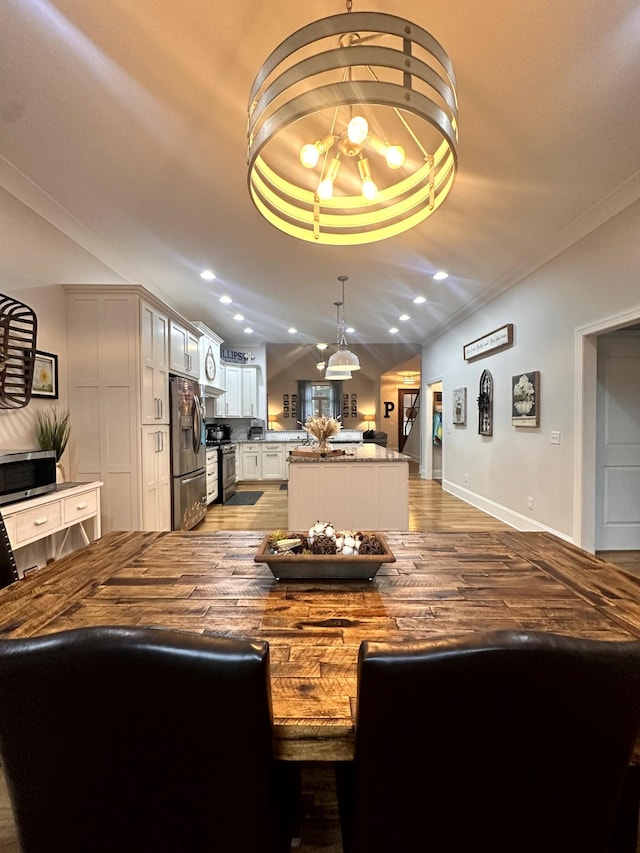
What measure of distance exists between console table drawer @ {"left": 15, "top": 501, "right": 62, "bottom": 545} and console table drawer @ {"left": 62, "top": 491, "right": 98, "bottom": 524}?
0.06m

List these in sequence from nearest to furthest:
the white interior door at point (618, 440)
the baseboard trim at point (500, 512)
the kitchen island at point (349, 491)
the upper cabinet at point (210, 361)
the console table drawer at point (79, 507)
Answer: the console table drawer at point (79, 507) < the white interior door at point (618, 440) < the kitchen island at point (349, 491) < the baseboard trim at point (500, 512) < the upper cabinet at point (210, 361)

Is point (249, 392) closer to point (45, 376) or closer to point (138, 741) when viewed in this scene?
point (45, 376)

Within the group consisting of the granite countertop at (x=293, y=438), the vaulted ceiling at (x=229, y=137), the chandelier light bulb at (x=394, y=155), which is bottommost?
the granite countertop at (x=293, y=438)

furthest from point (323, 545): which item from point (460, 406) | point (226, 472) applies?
point (460, 406)

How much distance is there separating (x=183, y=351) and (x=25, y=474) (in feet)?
7.78

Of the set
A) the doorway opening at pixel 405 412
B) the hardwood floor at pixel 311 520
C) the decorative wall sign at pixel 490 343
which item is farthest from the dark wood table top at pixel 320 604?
the doorway opening at pixel 405 412

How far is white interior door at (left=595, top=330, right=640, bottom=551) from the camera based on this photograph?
11.4 ft

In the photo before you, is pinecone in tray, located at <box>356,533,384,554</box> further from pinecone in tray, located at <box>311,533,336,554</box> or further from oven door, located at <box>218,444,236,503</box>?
oven door, located at <box>218,444,236,503</box>

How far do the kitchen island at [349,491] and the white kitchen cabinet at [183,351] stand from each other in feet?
5.53

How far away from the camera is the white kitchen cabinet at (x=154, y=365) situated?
3299mm

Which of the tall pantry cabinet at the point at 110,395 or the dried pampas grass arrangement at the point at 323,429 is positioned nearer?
the tall pantry cabinet at the point at 110,395

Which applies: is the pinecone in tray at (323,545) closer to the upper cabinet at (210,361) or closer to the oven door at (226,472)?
the upper cabinet at (210,361)

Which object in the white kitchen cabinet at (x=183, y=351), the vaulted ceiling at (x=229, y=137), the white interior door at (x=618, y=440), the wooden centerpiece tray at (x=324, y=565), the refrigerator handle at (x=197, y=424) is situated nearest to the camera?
the wooden centerpiece tray at (x=324, y=565)

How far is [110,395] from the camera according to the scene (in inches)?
127
